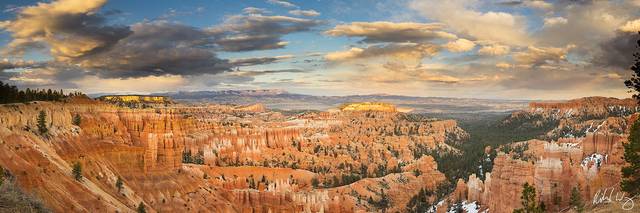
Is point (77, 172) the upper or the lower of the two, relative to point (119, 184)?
upper

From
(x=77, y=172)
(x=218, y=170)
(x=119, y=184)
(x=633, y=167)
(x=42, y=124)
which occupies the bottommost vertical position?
(x=218, y=170)

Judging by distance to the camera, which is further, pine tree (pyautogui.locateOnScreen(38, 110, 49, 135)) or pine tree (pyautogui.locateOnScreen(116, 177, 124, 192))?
pine tree (pyautogui.locateOnScreen(116, 177, 124, 192))

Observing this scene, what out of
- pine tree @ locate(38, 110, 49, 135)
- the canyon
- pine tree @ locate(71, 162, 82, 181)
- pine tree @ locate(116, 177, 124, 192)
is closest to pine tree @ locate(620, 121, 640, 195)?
the canyon

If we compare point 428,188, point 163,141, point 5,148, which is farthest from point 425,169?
point 5,148

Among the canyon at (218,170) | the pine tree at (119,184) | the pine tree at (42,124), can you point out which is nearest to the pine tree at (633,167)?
the canyon at (218,170)

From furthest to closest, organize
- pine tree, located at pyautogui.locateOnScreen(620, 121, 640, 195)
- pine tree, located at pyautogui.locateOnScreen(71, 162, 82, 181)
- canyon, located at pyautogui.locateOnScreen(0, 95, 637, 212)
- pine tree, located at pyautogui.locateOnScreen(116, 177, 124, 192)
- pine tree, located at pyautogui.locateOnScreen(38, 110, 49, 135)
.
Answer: pine tree, located at pyautogui.locateOnScreen(116, 177, 124, 192), pine tree, located at pyautogui.locateOnScreen(38, 110, 49, 135), pine tree, located at pyautogui.locateOnScreen(71, 162, 82, 181), canyon, located at pyautogui.locateOnScreen(0, 95, 637, 212), pine tree, located at pyautogui.locateOnScreen(620, 121, 640, 195)

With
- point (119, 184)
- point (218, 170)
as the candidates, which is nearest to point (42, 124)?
point (119, 184)

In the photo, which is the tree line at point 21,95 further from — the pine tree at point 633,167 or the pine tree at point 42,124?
the pine tree at point 633,167

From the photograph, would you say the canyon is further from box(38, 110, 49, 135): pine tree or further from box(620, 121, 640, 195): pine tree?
box(620, 121, 640, 195): pine tree

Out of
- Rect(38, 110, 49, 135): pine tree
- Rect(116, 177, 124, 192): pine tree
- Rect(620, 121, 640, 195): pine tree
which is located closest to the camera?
Rect(620, 121, 640, 195): pine tree

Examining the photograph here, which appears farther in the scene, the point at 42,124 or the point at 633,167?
the point at 42,124

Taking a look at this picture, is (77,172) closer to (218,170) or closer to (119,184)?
(119,184)

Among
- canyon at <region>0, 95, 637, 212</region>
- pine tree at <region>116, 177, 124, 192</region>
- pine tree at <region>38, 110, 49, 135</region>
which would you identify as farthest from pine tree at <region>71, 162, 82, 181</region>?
pine tree at <region>38, 110, 49, 135</region>

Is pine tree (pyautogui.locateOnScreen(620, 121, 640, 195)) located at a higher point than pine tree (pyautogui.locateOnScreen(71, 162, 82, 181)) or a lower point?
higher
